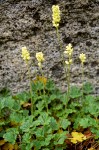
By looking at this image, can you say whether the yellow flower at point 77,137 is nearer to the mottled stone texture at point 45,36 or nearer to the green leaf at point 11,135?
the green leaf at point 11,135

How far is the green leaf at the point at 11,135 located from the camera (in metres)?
3.06

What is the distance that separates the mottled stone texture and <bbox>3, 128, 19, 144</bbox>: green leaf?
0.61 metres

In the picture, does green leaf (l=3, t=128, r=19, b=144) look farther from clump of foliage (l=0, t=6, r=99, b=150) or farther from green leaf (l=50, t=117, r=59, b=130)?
green leaf (l=50, t=117, r=59, b=130)

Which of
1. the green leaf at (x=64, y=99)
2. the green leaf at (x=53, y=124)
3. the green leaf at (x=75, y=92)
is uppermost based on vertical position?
the green leaf at (x=75, y=92)

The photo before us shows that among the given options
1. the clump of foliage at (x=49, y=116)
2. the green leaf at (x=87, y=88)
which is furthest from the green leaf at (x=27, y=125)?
the green leaf at (x=87, y=88)

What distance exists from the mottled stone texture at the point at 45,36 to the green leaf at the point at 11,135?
23.9 inches

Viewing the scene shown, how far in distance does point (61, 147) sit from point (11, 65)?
846 millimetres

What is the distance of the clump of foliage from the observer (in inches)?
121

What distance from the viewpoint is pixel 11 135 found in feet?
10.1

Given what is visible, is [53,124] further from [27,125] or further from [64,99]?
[64,99]

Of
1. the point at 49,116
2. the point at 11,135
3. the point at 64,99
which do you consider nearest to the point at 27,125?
the point at 11,135

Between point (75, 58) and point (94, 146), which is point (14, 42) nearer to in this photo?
point (75, 58)

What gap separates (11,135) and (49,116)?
14.3 inches

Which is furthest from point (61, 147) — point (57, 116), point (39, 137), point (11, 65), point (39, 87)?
point (11, 65)
